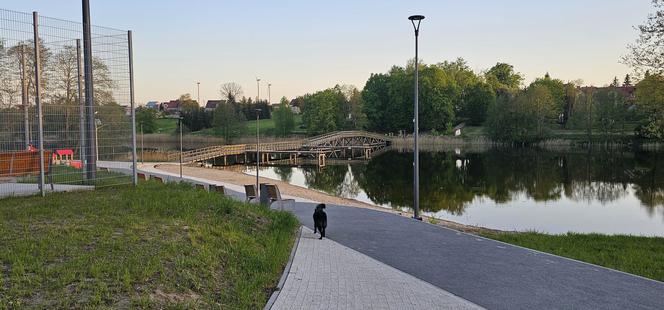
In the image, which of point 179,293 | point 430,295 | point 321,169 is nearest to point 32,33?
point 179,293

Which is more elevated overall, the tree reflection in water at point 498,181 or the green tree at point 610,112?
the green tree at point 610,112

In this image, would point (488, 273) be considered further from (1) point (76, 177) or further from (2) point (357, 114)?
(2) point (357, 114)

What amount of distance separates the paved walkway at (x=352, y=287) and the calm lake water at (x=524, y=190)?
1102 centimetres

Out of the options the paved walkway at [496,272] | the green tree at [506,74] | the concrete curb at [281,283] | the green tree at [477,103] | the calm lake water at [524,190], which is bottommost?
the calm lake water at [524,190]

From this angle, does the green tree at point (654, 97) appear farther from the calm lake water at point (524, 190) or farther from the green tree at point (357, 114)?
the green tree at point (357, 114)

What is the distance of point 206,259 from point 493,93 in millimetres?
91040

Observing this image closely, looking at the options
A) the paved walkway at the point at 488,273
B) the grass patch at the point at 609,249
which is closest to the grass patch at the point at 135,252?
the paved walkway at the point at 488,273

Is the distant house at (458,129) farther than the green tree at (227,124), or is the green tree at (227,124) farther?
the distant house at (458,129)

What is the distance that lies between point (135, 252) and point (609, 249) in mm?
9956

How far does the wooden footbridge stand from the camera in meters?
51.5

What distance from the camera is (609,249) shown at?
36.2 feet

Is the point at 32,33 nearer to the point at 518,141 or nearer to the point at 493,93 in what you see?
the point at 518,141

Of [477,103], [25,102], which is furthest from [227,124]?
[25,102]

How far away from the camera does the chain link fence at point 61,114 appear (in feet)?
33.8
